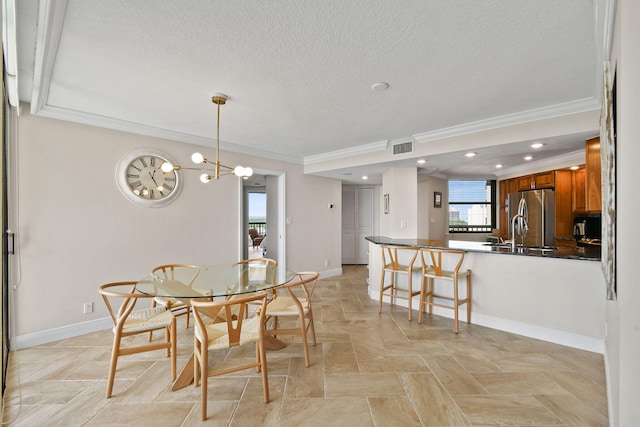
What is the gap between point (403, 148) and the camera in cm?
421

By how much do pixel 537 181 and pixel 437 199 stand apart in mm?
1899

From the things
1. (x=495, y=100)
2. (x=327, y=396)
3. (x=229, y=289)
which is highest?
(x=495, y=100)

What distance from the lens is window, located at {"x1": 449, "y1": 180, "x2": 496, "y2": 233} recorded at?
6848mm

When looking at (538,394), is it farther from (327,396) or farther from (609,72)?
(609,72)

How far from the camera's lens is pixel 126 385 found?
225 cm

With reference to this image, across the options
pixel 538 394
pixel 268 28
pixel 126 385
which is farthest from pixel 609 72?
pixel 126 385

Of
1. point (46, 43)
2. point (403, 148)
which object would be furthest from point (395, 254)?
point (46, 43)

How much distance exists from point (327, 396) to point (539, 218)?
470 cm

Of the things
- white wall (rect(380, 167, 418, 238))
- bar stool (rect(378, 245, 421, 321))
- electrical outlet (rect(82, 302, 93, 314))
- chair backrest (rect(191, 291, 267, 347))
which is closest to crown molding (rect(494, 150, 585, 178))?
white wall (rect(380, 167, 418, 238))

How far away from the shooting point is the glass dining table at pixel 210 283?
223cm

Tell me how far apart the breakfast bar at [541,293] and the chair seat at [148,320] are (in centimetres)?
283

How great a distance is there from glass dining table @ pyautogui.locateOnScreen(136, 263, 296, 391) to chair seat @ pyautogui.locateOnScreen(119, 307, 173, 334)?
0.20 m

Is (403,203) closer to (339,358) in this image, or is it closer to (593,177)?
(593,177)

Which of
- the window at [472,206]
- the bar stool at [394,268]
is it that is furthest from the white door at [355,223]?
the bar stool at [394,268]
